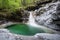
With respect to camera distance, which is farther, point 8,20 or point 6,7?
point 6,7

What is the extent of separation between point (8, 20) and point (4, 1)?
3.72 m

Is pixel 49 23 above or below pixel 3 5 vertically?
below

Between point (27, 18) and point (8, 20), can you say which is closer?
point (8, 20)

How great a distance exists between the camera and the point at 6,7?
24188 millimetres

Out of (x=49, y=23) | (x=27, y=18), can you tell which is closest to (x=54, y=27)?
(x=49, y=23)

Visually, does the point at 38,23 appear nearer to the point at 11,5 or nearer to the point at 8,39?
the point at 11,5

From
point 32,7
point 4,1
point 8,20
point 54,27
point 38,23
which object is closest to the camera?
point 54,27

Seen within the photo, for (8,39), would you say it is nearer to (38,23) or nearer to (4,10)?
(38,23)

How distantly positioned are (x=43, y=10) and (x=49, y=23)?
3890mm

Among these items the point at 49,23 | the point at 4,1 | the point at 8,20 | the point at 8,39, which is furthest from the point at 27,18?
the point at 8,39

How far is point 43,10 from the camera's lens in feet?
71.7

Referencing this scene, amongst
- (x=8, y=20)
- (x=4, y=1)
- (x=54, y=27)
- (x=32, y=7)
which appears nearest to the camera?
(x=54, y=27)

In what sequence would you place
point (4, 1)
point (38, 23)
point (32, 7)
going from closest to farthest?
point (38, 23) → point (4, 1) → point (32, 7)

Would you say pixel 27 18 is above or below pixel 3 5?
below
